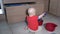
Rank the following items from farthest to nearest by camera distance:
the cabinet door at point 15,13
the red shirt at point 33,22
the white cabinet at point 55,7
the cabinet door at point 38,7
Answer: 1. the white cabinet at point 55,7
2. the cabinet door at point 38,7
3. the cabinet door at point 15,13
4. the red shirt at point 33,22

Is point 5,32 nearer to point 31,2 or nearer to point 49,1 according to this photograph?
point 31,2

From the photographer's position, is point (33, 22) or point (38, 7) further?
point (38, 7)

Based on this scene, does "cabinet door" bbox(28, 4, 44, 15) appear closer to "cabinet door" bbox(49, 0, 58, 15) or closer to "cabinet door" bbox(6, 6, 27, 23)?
"cabinet door" bbox(6, 6, 27, 23)

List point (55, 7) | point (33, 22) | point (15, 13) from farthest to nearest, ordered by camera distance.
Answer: point (55, 7) → point (15, 13) → point (33, 22)

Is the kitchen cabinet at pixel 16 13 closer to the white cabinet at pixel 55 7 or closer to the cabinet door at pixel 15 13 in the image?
the cabinet door at pixel 15 13

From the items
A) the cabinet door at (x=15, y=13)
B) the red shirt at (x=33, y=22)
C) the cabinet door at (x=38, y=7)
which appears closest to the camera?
the red shirt at (x=33, y=22)

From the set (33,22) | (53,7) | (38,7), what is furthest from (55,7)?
(33,22)

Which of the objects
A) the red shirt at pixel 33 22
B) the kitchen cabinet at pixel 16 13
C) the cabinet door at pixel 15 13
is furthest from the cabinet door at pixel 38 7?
the red shirt at pixel 33 22

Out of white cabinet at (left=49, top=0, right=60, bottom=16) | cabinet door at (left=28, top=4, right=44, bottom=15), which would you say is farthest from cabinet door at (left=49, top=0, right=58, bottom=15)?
cabinet door at (left=28, top=4, right=44, bottom=15)

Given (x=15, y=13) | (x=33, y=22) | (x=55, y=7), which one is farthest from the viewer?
(x=55, y=7)

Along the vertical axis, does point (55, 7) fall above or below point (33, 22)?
above

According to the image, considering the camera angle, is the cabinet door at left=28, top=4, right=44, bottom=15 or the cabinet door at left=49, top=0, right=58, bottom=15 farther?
the cabinet door at left=49, top=0, right=58, bottom=15

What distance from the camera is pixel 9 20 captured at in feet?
4.17

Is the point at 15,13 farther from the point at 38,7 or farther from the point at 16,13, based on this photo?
the point at 38,7
